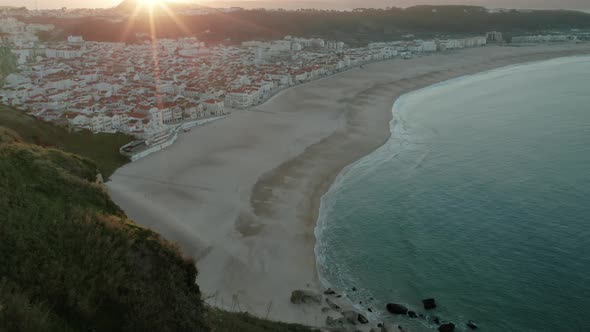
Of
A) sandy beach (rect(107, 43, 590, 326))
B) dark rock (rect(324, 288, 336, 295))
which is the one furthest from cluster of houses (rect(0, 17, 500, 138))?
dark rock (rect(324, 288, 336, 295))

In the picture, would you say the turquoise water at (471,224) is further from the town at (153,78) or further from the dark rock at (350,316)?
the town at (153,78)

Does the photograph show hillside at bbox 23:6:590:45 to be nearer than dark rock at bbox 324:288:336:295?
No

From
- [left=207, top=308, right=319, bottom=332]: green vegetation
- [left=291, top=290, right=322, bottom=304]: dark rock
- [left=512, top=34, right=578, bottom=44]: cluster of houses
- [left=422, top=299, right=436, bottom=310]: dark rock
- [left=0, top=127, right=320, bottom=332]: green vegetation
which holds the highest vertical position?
[left=512, top=34, right=578, bottom=44]: cluster of houses

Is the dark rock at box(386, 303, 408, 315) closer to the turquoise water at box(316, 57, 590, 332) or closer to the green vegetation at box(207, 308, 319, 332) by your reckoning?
the turquoise water at box(316, 57, 590, 332)

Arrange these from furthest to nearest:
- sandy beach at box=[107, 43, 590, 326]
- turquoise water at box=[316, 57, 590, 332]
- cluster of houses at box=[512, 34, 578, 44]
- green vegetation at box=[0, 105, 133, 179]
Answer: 1. cluster of houses at box=[512, 34, 578, 44]
2. green vegetation at box=[0, 105, 133, 179]
3. sandy beach at box=[107, 43, 590, 326]
4. turquoise water at box=[316, 57, 590, 332]

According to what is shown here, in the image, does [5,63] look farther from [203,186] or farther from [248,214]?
[248,214]

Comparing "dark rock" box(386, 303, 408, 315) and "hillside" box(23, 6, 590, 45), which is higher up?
"hillside" box(23, 6, 590, 45)
